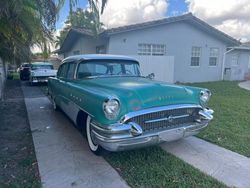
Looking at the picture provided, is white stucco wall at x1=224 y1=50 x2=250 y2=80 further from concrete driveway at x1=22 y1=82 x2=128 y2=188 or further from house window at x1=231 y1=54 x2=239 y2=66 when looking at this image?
concrete driveway at x1=22 y1=82 x2=128 y2=188

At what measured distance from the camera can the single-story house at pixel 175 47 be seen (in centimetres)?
1341

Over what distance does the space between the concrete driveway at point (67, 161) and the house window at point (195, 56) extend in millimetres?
12990

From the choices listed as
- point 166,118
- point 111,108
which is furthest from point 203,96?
point 111,108

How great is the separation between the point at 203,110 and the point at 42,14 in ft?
12.2

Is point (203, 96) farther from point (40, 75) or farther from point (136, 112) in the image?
point (40, 75)

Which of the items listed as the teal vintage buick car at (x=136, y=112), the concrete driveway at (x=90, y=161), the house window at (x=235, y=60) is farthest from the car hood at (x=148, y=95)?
the house window at (x=235, y=60)

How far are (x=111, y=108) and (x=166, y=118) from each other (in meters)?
0.99

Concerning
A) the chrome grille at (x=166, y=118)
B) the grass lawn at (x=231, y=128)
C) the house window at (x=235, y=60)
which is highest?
the house window at (x=235, y=60)

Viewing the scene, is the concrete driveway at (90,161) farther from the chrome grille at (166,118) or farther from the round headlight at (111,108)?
the round headlight at (111,108)

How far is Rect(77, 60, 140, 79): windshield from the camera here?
5031 mm

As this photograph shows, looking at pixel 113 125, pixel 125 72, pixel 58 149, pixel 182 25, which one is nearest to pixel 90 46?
pixel 182 25

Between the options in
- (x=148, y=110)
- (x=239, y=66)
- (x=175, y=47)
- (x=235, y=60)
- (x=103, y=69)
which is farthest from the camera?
(x=239, y=66)

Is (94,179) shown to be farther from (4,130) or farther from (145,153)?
(4,130)

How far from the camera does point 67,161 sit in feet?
12.6
